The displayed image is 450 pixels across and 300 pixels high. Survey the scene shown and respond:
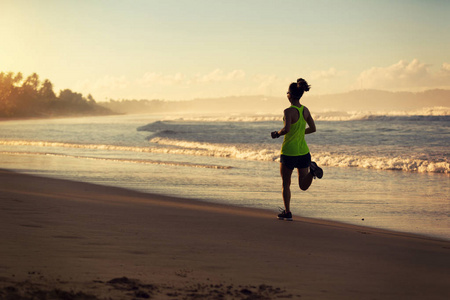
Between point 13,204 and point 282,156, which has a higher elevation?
point 282,156

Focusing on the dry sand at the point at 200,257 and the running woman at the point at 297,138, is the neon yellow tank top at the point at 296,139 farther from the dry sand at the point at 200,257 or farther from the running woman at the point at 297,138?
the dry sand at the point at 200,257

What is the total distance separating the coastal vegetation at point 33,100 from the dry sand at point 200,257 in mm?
131220

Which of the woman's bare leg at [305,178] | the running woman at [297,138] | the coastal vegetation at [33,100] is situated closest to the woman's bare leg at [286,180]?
the running woman at [297,138]

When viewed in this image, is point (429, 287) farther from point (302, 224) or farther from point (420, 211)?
point (420, 211)

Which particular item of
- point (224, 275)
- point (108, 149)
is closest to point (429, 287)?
point (224, 275)

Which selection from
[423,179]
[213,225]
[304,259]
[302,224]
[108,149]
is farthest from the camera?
[108,149]

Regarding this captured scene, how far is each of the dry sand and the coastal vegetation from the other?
131220 millimetres

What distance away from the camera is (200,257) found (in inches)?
187

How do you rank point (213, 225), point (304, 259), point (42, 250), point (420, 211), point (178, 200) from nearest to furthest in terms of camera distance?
1. point (42, 250)
2. point (304, 259)
3. point (213, 225)
4. point (420, 211)
5. point (178, 200)

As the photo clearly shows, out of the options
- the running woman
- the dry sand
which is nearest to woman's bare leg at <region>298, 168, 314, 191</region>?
the running woman

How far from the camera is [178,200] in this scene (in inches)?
379

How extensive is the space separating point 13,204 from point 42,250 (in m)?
3.21

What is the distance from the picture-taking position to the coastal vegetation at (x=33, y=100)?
135250 millimetres

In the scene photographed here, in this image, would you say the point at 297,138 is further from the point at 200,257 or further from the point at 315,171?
the point at 200,257
